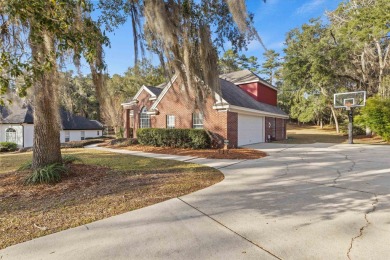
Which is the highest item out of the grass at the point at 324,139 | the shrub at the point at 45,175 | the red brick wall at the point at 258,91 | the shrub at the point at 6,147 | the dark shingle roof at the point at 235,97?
the red brick wall at the point at 258,91

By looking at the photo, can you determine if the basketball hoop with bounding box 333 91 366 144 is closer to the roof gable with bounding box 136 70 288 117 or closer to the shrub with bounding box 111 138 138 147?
the roof gable with bounding box 136 70 288 117

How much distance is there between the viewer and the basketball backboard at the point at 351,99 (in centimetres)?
1673

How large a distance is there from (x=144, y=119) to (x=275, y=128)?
37.1 ft

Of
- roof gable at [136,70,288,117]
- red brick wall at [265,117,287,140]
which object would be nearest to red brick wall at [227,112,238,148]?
roof gable at [136,70,288,117]

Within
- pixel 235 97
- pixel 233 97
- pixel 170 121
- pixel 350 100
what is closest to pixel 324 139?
pixel 350 100

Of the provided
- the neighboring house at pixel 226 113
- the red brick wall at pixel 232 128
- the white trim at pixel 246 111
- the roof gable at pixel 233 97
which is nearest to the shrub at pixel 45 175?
the neighboring house at pixel 226 113

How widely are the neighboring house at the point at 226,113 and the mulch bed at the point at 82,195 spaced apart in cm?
387

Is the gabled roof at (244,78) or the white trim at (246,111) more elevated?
the gabled roof at (244,78)

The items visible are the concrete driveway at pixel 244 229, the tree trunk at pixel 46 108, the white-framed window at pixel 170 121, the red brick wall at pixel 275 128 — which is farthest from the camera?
the red brick wall at pixel 275 128

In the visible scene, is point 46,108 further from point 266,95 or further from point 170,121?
point 266,95

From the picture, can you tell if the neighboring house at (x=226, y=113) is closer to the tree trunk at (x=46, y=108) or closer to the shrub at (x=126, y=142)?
the shrub at (x=126, y=142)

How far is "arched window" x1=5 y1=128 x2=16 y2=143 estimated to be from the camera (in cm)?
2152

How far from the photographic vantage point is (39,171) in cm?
541

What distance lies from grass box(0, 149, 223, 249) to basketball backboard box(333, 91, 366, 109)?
51.5 ft
